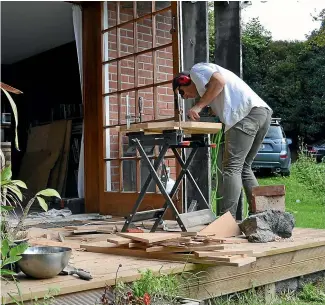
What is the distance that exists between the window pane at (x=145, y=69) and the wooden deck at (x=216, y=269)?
2.16m

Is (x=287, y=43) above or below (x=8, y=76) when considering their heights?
above

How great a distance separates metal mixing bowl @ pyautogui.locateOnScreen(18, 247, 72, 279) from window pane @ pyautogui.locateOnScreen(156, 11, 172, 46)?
10.1ft

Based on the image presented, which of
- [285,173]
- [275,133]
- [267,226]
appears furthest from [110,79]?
[275,133]

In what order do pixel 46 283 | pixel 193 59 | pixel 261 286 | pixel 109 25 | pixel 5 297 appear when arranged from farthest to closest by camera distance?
pixel 109 25
pixel 193 59
pixel 261 286
pixel 46 283
pixel 5 297

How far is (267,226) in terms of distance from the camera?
3291 millimetres

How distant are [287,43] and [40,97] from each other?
13554 mm

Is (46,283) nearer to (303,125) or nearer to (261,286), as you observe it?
(261,286)

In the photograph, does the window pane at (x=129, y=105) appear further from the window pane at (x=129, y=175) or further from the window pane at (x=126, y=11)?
the window pane at (x=126, y=11)

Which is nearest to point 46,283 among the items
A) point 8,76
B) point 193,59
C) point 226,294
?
point 226,294

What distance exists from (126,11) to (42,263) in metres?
3.60

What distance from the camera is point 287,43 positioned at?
20.3 meters

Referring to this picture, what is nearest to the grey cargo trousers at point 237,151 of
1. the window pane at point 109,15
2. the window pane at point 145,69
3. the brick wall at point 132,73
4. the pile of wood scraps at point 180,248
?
the pile of wood scraps at point 180,248

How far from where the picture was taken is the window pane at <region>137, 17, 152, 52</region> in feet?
16.8

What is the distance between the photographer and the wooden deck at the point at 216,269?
2160 millimetres
